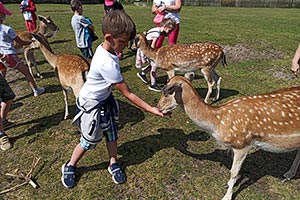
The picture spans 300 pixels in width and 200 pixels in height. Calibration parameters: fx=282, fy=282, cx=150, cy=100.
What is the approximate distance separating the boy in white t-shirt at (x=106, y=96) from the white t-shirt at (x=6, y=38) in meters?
2.55

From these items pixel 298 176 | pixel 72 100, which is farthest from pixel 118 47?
pixel 72 100

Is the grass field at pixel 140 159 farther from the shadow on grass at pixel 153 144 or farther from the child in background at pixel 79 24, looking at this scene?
the child in background at pixel 79 24

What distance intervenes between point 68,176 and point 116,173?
0.61 metres

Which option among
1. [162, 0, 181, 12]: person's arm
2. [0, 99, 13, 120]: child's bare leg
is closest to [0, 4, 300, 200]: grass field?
[0, 99, 13, 120]: child's bare leg

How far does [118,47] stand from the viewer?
2.85 meters

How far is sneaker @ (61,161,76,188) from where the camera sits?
361 cm

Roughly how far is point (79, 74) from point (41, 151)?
1.32 metres

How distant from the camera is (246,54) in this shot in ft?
30.5

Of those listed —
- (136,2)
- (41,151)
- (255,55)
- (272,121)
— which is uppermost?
(272,121)

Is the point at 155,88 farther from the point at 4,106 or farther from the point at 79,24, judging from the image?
the point at 4,106

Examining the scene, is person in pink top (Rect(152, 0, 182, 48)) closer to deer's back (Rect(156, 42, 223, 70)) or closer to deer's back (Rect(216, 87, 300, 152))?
deer's back (Rect(156, 42, 223, 70))

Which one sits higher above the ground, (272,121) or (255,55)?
(272,121)

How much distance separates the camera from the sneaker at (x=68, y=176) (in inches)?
142

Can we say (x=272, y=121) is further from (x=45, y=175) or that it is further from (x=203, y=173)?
(x=45, y=175)
